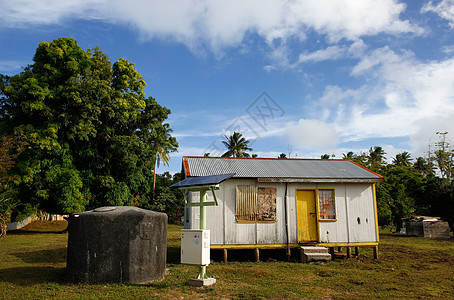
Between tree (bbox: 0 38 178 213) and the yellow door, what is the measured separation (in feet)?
43.3

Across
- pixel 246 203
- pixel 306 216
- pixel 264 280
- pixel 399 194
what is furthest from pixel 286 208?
pixel 399 194

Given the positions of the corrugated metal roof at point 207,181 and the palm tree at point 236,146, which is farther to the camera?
the palm tree at point 236,146

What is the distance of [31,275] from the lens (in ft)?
29.1

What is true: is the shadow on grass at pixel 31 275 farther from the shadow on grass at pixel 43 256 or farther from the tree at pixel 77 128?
the tree at pixel 77 128

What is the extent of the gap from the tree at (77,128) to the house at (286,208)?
10.4 meters

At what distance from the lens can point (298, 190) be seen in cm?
1355

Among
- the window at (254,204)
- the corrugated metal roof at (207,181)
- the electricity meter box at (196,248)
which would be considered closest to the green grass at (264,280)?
the electricity meter box at (196,248)

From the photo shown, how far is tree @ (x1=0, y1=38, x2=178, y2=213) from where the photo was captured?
2019cm

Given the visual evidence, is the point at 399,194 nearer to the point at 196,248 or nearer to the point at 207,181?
the point at 207,181

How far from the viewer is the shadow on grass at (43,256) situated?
11440 millimetres

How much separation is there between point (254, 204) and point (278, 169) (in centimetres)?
221

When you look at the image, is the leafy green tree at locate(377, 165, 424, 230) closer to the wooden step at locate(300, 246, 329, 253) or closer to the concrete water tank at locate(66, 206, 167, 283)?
the wooden step at locate(300, 246, 329, 253)

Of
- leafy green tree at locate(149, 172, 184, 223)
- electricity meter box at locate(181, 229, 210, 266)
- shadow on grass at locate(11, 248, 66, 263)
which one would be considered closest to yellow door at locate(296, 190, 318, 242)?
electricity meter box at locate(181, 229, 210, 266)

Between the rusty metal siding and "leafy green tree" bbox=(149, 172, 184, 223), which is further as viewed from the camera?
"leafy green tree" bbox=(149, 172, 184, 223)
